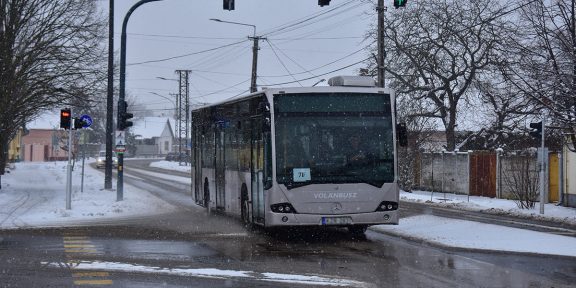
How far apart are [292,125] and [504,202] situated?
16619mm

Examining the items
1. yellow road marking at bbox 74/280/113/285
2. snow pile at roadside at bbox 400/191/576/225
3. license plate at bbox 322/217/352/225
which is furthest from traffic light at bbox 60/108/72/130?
snow pile at roadside at bbox 400/191/576/225

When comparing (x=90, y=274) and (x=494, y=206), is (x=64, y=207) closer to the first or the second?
(x=90, y=274)

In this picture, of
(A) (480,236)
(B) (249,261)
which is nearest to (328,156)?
(B) (249,261)

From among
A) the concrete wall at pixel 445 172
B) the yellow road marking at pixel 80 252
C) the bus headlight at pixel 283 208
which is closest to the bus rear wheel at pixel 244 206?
the bus headlight at pixel 283 208

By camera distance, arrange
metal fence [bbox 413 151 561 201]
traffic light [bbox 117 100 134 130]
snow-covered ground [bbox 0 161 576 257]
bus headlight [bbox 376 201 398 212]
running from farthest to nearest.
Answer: metal fence [bbox 413 151 561 201], traffic light [bbox 117 100 134 130], bus headlight [bbox 376 201 398 212], snow-covered ground [bbox 0 161 576 257]

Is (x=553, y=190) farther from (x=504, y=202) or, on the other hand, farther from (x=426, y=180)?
(x=426, y=180)

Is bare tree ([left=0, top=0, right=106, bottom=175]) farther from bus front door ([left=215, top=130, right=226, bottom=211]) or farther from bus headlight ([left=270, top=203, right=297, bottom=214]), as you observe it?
bus headlight ([left=270, top=203, right=297, bottom=214])

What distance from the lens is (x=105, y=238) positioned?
1559 centimetres

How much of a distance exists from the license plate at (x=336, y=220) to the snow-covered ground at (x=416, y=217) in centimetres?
175

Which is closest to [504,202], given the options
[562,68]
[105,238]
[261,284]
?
[562,68]

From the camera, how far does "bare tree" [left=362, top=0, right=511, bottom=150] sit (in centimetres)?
4006

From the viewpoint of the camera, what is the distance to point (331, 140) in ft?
47.9

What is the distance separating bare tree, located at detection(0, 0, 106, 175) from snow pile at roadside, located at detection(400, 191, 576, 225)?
1399 cm

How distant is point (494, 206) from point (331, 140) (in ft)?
46.8
